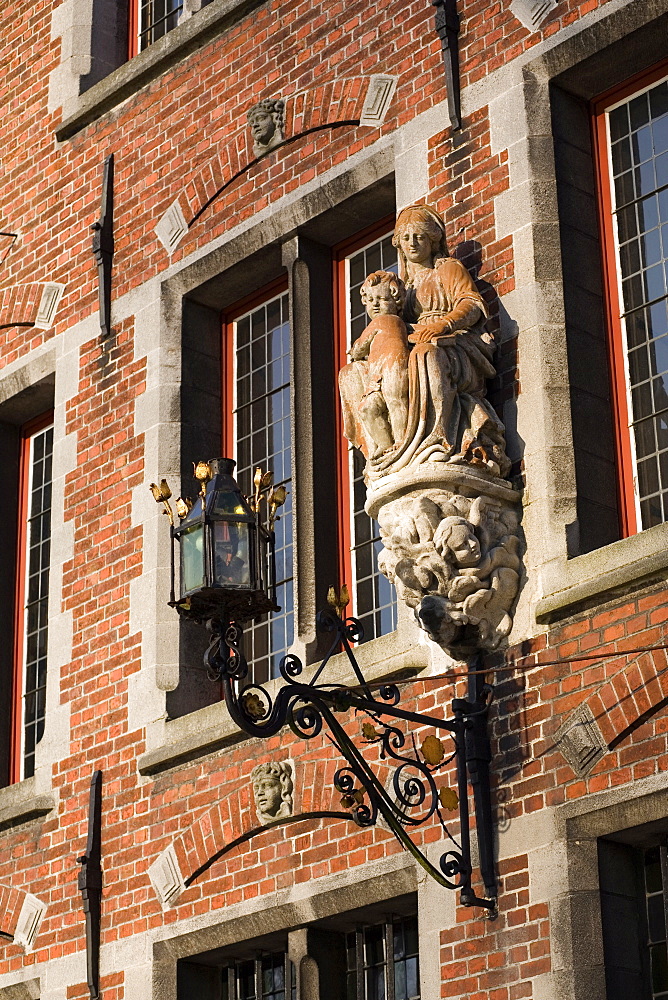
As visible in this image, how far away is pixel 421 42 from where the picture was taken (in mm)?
9805

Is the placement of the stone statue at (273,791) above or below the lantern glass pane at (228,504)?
below

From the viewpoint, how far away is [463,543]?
8.11 m

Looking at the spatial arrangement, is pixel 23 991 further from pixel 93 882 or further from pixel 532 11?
pixel 532 11

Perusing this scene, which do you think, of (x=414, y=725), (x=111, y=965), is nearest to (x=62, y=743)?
(x=111, y=965)

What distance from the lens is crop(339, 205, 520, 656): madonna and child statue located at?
8.16 m

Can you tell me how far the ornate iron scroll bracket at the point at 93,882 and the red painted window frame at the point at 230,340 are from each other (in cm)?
205

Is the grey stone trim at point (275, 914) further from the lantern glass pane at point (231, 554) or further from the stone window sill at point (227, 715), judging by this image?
the lantern glass pane at point (231, 554)

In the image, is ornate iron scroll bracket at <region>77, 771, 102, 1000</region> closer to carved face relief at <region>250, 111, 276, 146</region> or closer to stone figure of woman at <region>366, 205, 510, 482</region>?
stone figure of woman at <region>366, 205, 510, 482</region>

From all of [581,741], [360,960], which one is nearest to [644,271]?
[581,741]

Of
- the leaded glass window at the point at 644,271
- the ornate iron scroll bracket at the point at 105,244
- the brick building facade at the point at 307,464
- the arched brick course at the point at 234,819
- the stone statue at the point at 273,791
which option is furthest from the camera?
the ornate iron scroll bracket at the point at 105,244

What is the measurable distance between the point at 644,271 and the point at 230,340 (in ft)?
10.2

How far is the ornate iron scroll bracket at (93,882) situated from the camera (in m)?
9.69

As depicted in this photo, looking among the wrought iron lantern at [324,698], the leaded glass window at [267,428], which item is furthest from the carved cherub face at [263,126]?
the wrought iron lantern at [324,698]

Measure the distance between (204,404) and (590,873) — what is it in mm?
4194
